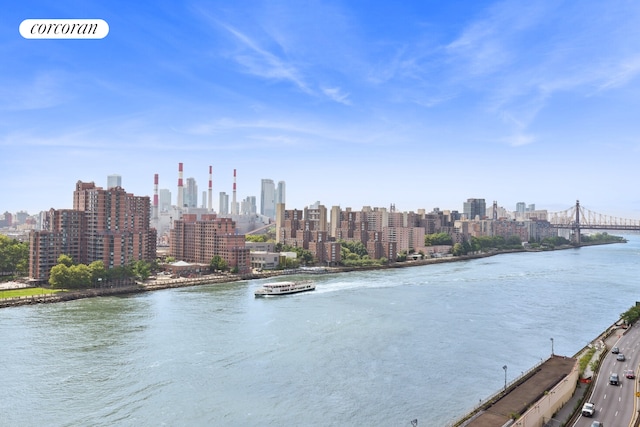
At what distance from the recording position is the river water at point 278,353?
762 centimetres

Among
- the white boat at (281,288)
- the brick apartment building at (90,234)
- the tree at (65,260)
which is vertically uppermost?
the brick apartment building at (90,234)

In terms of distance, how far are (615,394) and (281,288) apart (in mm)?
12972

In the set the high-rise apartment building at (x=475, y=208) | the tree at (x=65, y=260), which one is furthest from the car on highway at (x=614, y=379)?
the high-rise apartment building at (x=475, y=208)

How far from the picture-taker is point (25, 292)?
16.7 meters

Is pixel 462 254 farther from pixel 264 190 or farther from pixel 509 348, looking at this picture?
pixel 264 190

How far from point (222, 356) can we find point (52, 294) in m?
9.39

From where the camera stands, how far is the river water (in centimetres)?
762

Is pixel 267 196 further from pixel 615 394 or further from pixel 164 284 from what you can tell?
pixel 615 394

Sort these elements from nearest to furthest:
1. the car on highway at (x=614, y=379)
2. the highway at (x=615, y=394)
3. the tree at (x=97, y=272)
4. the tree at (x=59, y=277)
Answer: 1. the highway at (x=615, y=394)
2. the car on highway at (x=614, y=379)
3. the tree at (x=59, y=277)
4. the tree at (x=97, y=272)

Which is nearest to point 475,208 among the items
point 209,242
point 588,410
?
point 209,242

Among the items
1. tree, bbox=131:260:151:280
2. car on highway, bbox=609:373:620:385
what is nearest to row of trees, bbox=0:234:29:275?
tree, bbox=131:260:151:280

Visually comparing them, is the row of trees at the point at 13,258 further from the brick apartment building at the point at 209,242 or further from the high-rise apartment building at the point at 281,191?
the high-rise apartment building at the point at 281,191

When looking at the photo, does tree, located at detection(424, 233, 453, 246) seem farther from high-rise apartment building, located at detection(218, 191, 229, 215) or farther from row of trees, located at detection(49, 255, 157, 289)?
high-rise apartment building, located at detection(218, 191, 229, 215)

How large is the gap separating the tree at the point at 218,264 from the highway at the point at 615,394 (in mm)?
17773
